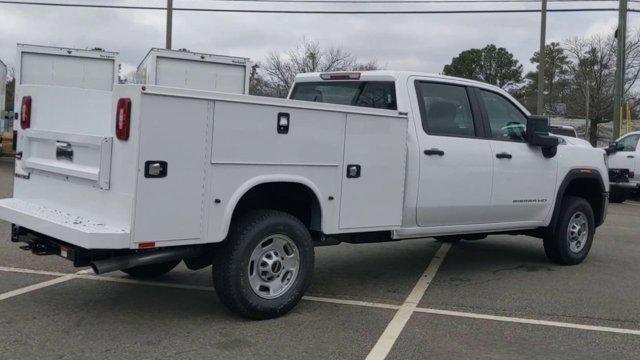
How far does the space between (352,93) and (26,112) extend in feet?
10.0

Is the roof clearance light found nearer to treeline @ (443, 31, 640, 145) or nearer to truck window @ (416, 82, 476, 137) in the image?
truck window @ (416, 82, 476, 137)

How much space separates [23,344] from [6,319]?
64 cm

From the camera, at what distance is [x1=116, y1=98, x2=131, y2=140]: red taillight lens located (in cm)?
438

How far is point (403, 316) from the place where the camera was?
5508mm

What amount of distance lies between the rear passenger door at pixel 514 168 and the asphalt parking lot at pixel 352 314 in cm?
76

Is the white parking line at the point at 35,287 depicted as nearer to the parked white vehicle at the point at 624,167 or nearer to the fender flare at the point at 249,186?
the fender flare at the point at 249,186

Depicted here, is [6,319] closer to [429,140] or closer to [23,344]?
[23,344]

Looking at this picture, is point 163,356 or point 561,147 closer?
point 163,356

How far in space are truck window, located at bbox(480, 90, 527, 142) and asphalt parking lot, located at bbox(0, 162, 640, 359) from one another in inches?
61.5

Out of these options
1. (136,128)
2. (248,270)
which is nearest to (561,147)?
(248,270)

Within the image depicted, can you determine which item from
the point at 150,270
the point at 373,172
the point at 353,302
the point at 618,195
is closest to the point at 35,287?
the point at 150,270

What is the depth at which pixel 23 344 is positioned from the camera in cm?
448

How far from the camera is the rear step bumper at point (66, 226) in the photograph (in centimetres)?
433

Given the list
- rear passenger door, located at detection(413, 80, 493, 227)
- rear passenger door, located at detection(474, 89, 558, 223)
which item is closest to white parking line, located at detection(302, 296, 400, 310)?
rear passenger door, located at detection(413, 80, 493, 227)
